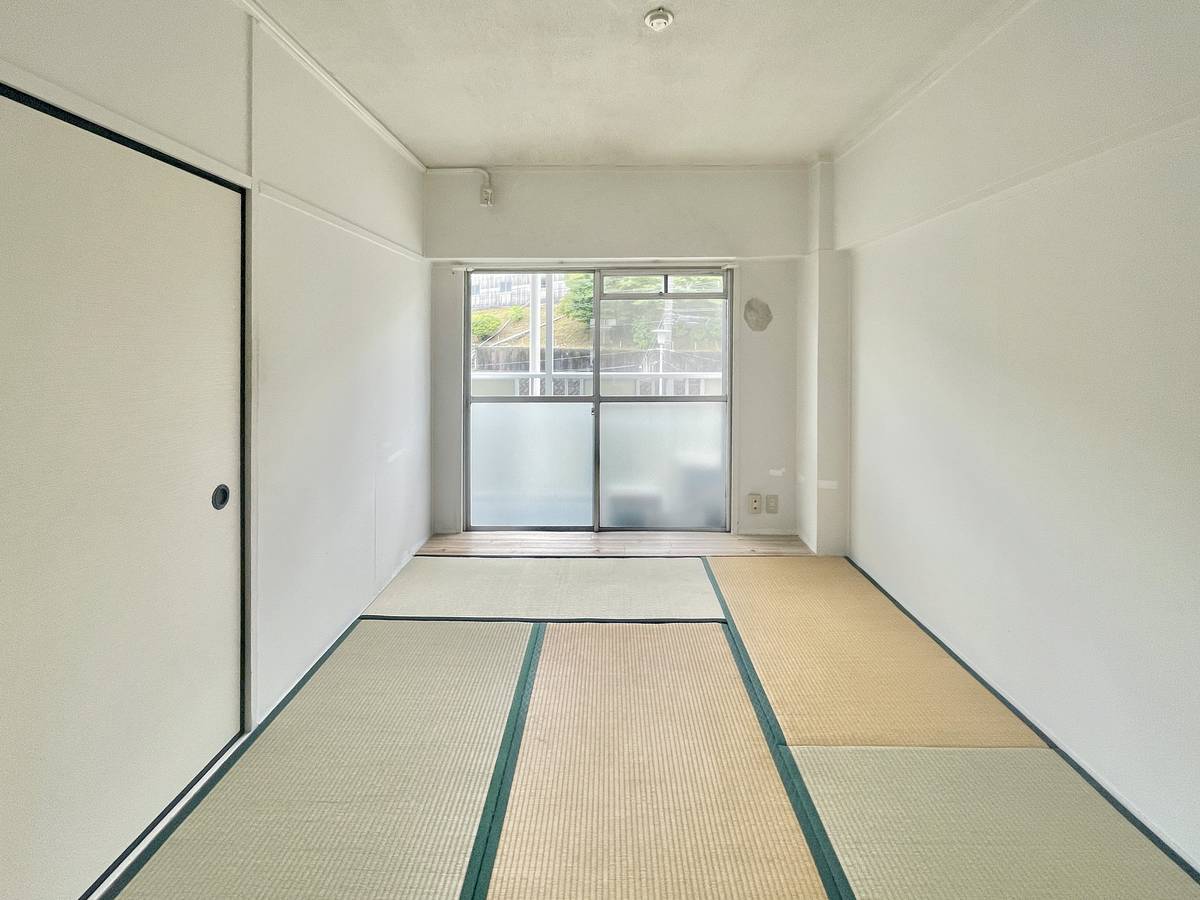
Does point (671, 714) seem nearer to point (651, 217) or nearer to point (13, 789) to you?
A: point (13, 789)

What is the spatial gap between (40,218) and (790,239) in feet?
13.5

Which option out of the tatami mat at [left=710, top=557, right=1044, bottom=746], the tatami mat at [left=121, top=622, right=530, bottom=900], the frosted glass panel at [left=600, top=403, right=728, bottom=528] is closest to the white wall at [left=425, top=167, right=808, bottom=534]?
the frosted glass panel at [left=600, top=403, right=728, bottom=528]

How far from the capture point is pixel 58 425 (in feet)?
5.09

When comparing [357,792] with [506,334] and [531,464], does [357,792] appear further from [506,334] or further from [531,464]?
[506,334]

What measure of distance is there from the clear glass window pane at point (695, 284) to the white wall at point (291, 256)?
1.87m

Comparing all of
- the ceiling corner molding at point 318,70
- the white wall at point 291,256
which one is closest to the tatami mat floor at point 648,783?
the white wall at point 291,256

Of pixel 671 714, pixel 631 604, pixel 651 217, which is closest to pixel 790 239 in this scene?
pixel 651 217

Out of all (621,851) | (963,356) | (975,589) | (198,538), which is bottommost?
(621,851)

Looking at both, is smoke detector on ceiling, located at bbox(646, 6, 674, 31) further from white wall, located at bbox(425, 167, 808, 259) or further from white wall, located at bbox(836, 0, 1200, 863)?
white wall, located at bbox(425, 167, 808, 259)

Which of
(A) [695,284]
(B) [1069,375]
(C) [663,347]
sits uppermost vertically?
(A) [695,284]

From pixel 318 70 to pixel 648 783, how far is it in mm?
3014

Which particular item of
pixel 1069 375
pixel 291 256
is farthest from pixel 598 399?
pixel 1069 375

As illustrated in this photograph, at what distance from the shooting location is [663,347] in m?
5.05

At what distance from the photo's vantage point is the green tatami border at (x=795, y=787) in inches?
67.8
